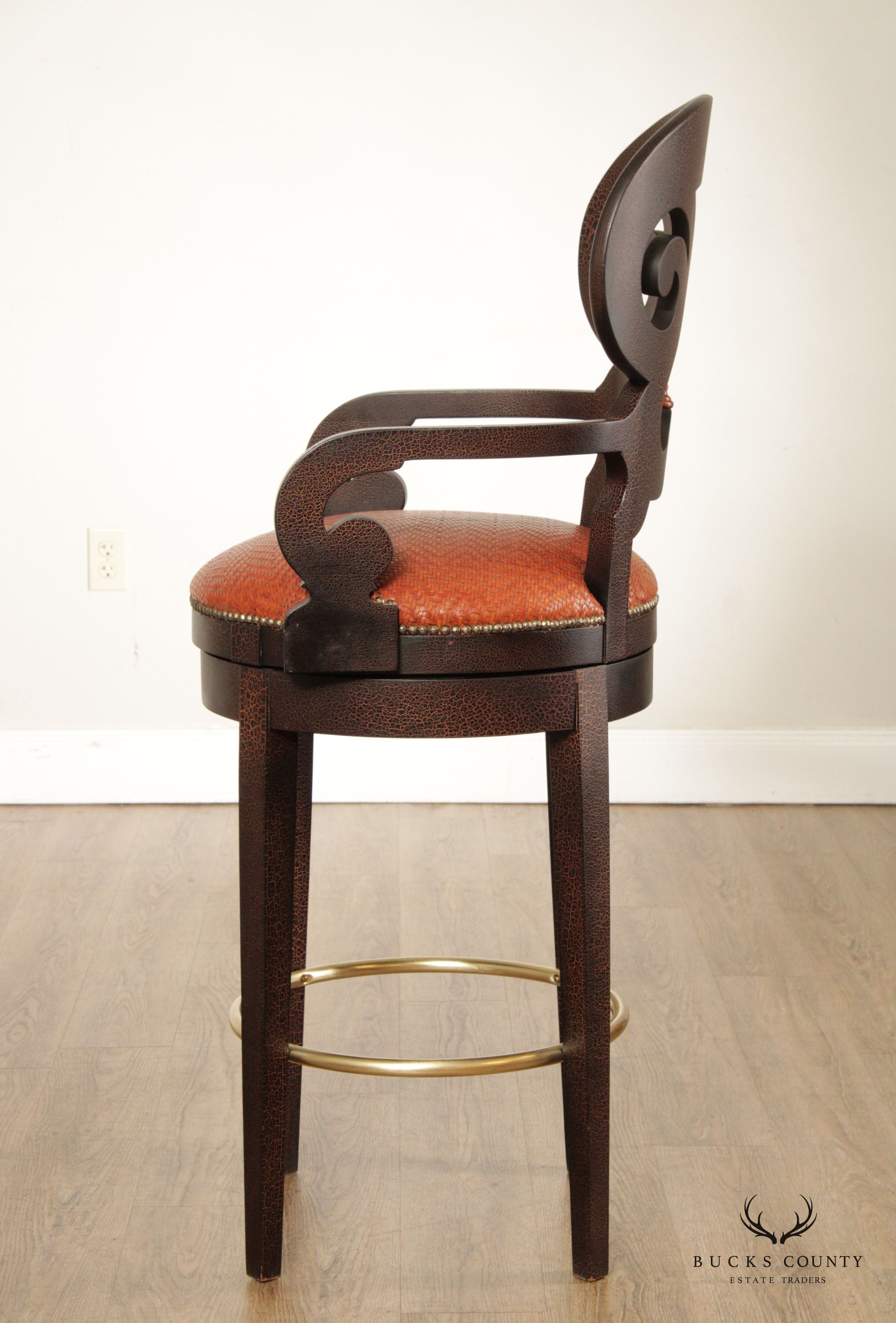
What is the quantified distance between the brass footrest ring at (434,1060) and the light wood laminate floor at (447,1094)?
0.17m

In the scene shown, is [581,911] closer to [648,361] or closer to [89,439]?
[648,361]

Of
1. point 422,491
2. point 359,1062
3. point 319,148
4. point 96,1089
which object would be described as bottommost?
point 96,1089

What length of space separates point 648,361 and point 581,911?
1.52 ft

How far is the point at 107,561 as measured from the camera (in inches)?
92.8

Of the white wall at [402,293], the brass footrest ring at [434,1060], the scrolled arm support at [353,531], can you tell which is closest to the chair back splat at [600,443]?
the scrolled arm support at [353,531]

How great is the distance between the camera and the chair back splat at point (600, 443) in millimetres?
938

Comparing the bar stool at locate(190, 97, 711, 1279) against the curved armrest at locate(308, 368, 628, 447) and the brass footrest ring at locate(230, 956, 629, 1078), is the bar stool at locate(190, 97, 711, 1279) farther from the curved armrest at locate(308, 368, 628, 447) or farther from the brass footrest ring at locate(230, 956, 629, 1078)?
the curved armrest at locate(308, 368, 628, 447)

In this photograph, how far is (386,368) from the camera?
2.30 m

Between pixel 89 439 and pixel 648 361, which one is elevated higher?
pixel 648 361

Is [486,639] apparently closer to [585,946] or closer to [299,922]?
[585,946]

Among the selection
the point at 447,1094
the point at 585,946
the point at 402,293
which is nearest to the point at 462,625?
the point at 585,946

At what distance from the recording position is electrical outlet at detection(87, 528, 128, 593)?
2348 mm

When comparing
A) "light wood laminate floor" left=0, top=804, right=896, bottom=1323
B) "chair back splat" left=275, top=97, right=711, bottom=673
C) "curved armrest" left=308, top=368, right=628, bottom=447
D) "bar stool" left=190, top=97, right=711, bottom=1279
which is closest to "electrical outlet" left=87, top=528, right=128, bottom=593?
"light wood laminate floor" left=0, top=804, right=896, bottom=1323

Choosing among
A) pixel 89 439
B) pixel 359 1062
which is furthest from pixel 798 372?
pixel 359 1062
